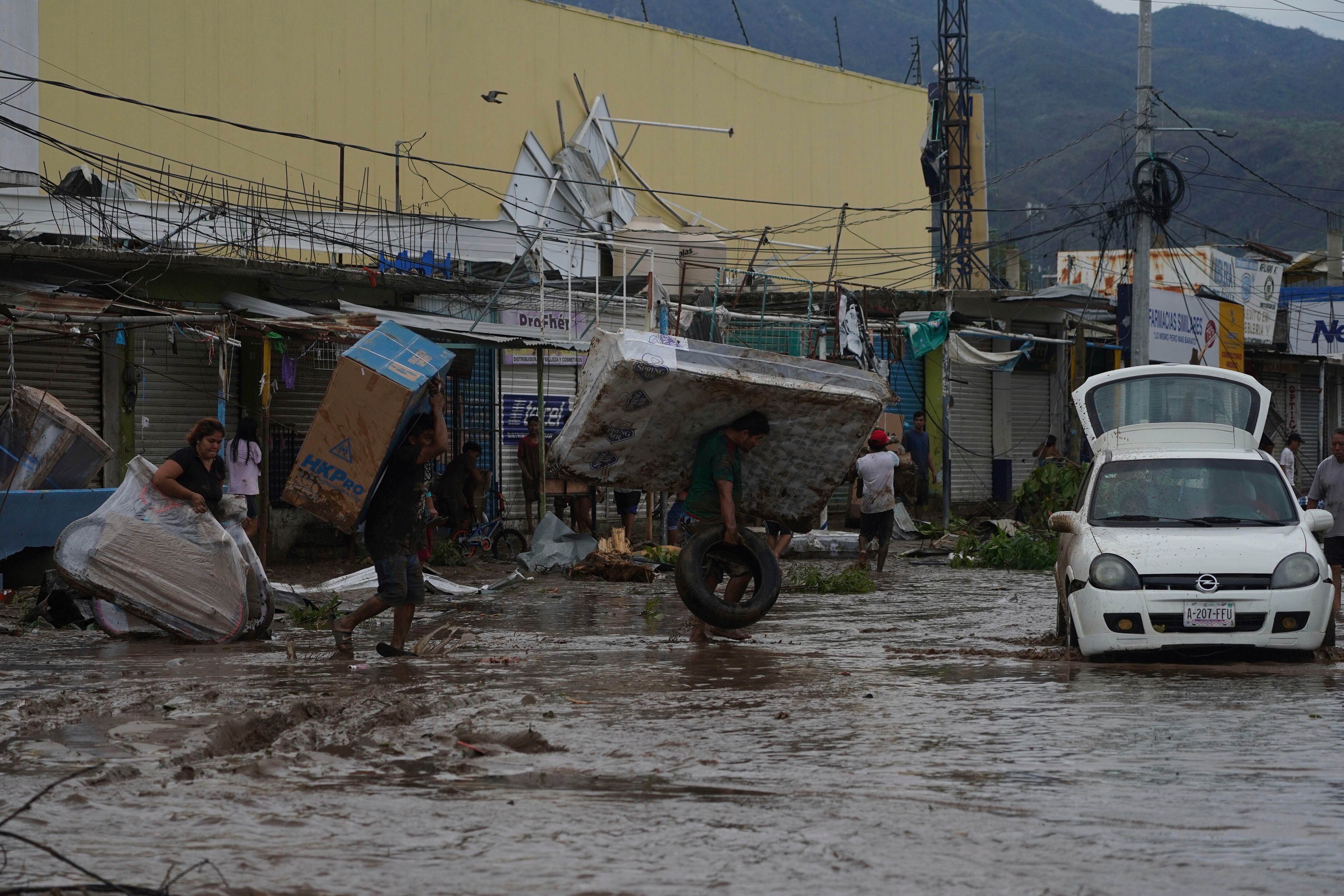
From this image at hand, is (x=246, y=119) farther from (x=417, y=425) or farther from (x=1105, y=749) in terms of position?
(x=1105, y=749)

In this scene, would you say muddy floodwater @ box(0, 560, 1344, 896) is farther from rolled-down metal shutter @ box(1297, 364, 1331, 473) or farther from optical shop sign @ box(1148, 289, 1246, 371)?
rolled-down metal shutter @ box(1297, 364, 1331, 473)

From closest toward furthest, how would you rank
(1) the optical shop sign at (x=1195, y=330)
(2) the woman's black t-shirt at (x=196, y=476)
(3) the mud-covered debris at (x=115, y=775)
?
(3) the mud-covered debris at (x=115, y=775)
(2) the woman's black t-shirt at (x=196, y=476)
(1) the optical shop sign at (x=1195, y=330)

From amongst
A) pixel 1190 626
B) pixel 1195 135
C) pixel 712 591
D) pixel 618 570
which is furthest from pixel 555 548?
pixel 1195 135

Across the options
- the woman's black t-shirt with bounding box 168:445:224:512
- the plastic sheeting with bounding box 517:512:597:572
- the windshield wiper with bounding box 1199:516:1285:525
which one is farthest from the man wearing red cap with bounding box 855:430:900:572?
the woman's black t-shirt with bounding box 168:445:224:512

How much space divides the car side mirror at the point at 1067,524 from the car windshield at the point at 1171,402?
1.80 meters

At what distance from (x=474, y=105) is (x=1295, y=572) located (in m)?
26.5

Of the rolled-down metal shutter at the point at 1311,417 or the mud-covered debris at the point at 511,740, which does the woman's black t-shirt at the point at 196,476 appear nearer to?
the mud-covered debris at the point at 511,740

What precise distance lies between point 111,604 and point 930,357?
21.4m

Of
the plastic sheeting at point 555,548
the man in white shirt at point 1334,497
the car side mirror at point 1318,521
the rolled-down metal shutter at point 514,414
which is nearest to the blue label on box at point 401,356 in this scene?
the car side mirror at point 1318,521

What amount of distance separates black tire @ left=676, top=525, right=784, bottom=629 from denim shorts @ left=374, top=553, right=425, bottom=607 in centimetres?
184

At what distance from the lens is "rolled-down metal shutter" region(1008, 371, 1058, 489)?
31672 mm

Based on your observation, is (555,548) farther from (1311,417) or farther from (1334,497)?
(1311,417)

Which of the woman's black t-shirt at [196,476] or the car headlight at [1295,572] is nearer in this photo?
the car headlight at [1295,572]

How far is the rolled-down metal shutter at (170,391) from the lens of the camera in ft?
63.5
